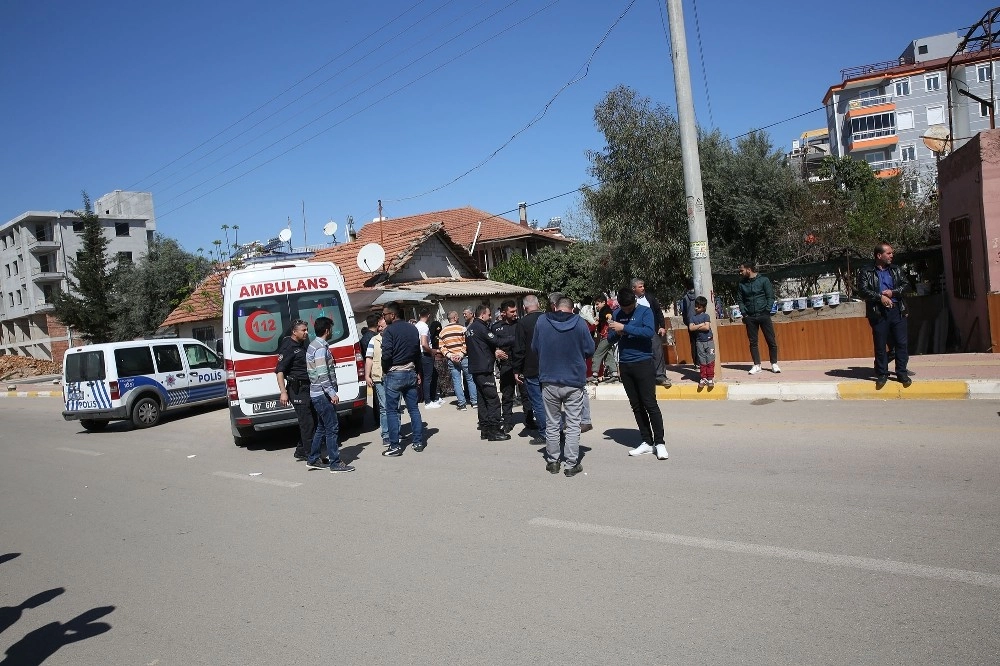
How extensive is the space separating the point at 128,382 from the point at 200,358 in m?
2.09

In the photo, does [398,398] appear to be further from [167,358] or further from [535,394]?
[167,358]

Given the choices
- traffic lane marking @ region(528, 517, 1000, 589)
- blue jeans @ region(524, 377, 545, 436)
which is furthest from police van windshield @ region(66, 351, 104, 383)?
traffic lane marking @ region(528, 517, 1000, 589)

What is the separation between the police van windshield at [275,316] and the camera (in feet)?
36.2

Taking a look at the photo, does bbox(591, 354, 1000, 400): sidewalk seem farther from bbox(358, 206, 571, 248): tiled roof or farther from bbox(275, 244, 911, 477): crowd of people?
bbox(358, 206, 571, 248): tiled roof

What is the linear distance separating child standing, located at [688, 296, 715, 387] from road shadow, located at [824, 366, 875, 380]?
1.83 metres

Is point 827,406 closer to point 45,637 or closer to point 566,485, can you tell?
point 566,485

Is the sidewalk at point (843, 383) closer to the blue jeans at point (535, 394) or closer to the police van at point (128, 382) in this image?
the blue jeans at point (535, 394)

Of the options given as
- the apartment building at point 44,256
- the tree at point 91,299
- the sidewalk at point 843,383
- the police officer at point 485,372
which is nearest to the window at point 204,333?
the tree at point 91,299

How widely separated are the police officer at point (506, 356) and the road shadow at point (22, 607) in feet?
18.7

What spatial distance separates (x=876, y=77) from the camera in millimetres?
65188

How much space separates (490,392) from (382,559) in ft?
15.1

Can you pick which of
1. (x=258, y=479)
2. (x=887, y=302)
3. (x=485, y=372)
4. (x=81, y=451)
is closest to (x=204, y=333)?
(x=81, y=451)

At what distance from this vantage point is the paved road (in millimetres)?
3840

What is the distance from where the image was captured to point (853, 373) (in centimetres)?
1150
